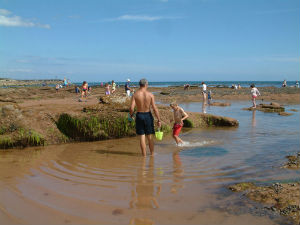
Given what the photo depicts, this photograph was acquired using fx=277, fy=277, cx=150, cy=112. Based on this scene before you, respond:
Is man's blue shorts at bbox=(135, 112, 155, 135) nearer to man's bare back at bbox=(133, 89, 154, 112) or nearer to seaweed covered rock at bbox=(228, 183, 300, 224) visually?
man's bare back at bbox=(133, 89, 154, 112)

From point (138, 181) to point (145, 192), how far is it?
53 centimetres

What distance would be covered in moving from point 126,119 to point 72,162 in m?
2.97

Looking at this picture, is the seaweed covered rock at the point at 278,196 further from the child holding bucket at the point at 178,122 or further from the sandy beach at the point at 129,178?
the child holding bucket at the point at 178,122

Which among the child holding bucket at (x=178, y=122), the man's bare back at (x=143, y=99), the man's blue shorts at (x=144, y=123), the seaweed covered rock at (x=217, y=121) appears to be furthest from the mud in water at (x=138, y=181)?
the seaweed covered rock at (x=217, y=121)

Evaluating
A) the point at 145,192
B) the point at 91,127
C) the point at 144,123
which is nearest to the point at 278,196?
the point at 145,192

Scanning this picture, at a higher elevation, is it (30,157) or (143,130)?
(143,130)

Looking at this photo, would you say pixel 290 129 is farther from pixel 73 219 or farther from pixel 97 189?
pixel 73 219

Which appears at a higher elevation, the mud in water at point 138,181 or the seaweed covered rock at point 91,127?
the seaweed covered rock at point 91,127


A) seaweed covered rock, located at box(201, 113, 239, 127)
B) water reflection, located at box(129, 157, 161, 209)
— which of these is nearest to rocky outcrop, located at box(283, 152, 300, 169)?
water reflection, located at box(129, 157, 161, 209)

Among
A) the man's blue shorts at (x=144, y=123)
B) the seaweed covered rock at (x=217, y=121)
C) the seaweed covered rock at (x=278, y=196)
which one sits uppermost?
the man's blue shorts at (x=144, y=123)

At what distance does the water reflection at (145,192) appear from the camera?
3.83 m

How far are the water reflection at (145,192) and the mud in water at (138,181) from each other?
0.01 m

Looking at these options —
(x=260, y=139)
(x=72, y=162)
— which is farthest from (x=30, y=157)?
(x=260, y=139)

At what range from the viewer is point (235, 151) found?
6.96 metres
